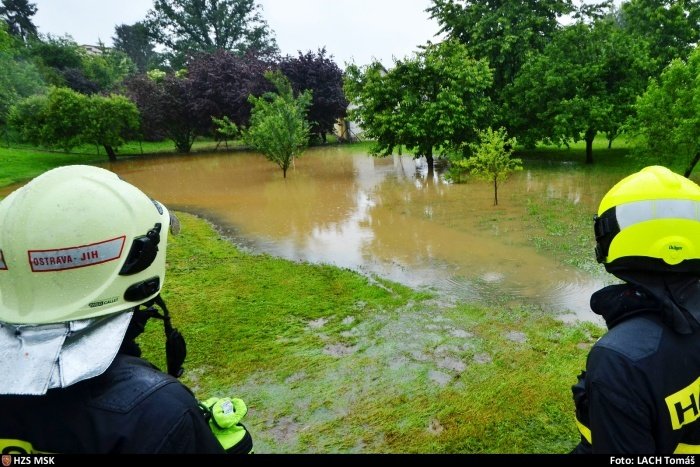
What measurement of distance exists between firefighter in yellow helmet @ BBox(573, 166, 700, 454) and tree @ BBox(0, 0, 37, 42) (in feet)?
201

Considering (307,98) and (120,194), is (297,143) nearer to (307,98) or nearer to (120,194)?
(307,98)

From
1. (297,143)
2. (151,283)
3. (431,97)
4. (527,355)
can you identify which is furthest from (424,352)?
(297,143)

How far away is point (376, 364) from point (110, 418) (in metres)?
3.60

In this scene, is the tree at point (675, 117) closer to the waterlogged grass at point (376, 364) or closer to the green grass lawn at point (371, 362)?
the green grass lawn at point (371, 362)

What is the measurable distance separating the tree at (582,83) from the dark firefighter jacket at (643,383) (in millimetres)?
15954

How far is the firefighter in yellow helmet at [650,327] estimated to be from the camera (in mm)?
1410

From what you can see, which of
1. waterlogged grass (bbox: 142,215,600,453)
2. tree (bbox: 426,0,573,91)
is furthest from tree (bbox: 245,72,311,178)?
waterlogged grass (bbox: 142,215,600,453)

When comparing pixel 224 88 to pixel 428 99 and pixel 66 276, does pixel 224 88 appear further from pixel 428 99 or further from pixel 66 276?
pixel 66 276

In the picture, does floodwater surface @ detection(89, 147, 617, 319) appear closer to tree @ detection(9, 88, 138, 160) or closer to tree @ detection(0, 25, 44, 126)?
tree @ detection(9, 88, 138, 160)

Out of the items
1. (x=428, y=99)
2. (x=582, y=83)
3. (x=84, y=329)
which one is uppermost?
(x=582, y=83)

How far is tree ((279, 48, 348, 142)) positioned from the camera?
29359 mm

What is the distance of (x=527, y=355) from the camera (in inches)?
177

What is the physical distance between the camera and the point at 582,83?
16.2 m

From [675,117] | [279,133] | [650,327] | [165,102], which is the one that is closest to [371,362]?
[650,327]
